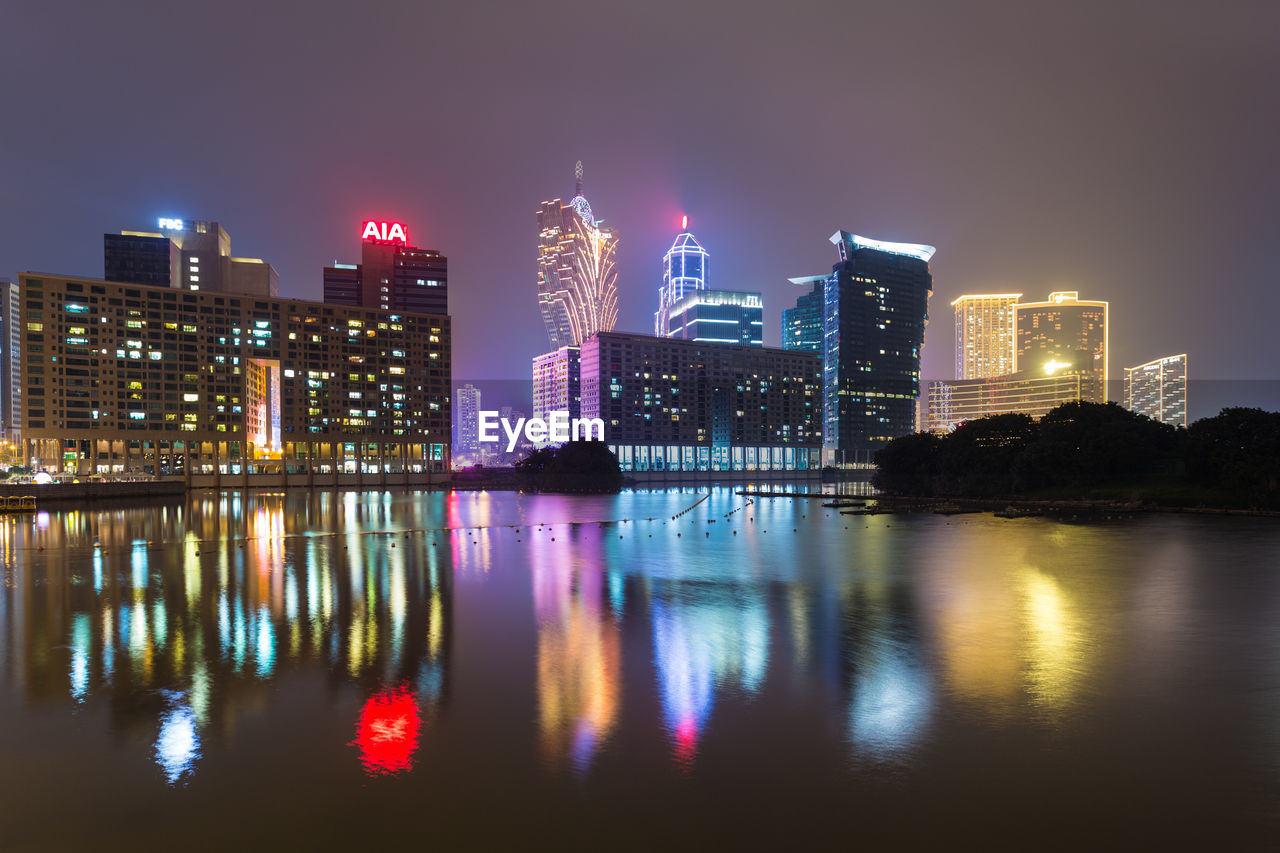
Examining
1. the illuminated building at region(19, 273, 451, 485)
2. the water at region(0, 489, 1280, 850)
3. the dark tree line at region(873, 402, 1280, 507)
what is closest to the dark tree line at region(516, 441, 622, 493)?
the illuminated building at region(19, 273, 451, 485)

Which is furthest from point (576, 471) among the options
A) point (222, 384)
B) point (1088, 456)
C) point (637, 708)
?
point (637, 708)

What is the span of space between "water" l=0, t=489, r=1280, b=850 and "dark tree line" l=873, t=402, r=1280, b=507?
150 feet

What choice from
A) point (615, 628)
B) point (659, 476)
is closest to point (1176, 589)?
point (615, 628)

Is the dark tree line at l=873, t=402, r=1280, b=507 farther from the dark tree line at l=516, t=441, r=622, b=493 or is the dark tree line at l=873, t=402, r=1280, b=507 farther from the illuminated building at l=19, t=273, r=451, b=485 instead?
the illuminated building at l=19, t=273, r=451, b=485

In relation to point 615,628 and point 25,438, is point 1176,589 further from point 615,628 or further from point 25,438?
point 25,438

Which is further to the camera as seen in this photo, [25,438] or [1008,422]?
[25,438]

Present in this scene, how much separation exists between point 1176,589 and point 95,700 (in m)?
36.3

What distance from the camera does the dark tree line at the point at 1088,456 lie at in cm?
6975

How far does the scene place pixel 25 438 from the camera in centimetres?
13912

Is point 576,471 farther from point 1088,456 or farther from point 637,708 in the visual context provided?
point 637,708

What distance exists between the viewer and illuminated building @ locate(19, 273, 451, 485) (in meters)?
143

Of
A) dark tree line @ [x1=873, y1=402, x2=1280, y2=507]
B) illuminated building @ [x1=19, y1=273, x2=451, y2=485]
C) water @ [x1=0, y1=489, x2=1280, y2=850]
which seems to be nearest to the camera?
water @ [x1=0, y1=489, x2=1280, y2=850]

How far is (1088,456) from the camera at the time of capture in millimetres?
84625

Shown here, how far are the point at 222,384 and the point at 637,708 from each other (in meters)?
Answer: 172
